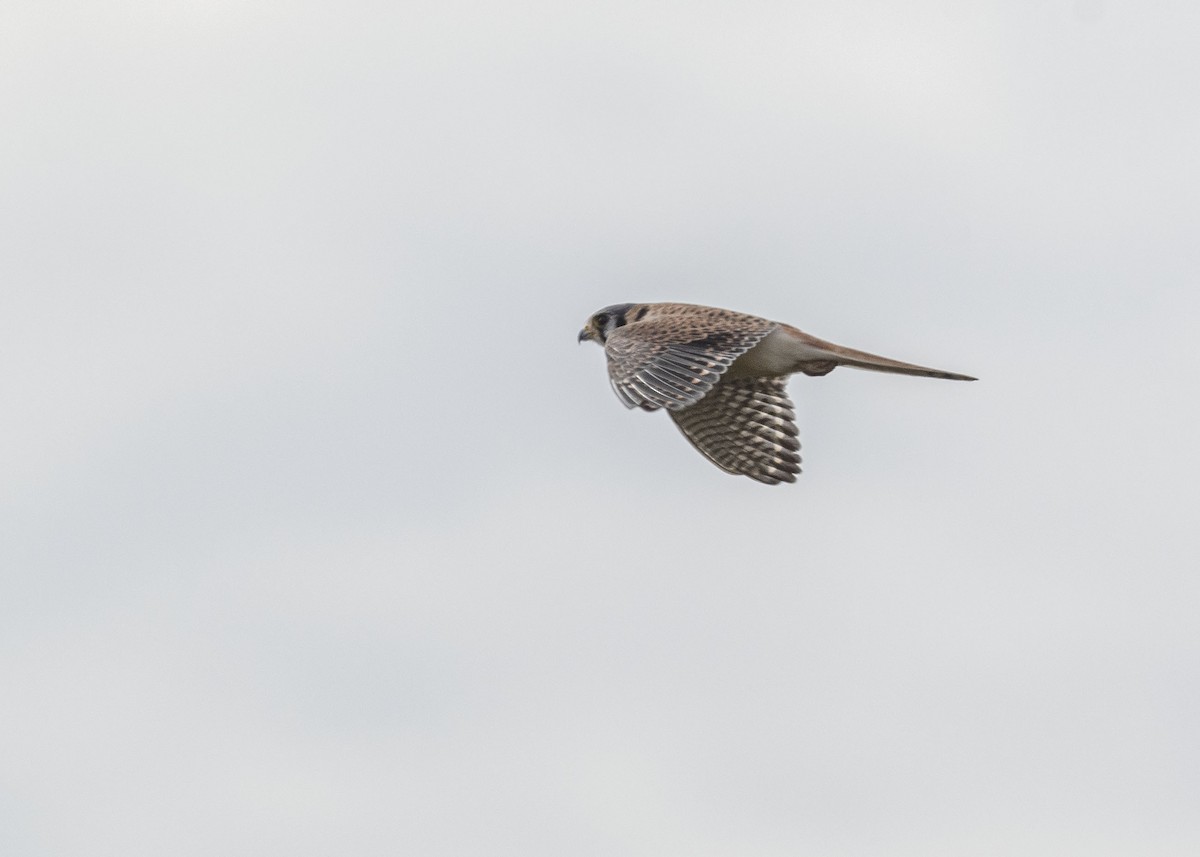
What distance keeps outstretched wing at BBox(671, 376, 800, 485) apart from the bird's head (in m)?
1.09

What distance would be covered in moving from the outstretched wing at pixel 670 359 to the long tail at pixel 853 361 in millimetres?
441

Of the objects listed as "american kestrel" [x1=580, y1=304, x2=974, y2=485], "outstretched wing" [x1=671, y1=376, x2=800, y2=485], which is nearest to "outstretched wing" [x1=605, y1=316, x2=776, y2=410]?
"american kestrel" [x1=580, y1=304, x2=974, y2=485]

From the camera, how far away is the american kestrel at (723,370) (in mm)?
15750

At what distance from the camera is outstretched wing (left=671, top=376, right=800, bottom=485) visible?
1847 cm

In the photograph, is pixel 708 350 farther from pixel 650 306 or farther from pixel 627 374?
pixel 650 306

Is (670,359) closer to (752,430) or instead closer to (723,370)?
(723,370)

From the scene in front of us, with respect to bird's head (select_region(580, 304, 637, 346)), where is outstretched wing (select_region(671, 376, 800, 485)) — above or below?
below

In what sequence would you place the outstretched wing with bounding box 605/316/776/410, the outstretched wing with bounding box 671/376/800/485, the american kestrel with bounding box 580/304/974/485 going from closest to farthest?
the outstretched wing with bounding box 605/316/776/410
the american kestrel with bounding box 580/304/974/485
the outstretched wing with bounding box 671/376/800/485

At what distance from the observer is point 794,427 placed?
18531mm

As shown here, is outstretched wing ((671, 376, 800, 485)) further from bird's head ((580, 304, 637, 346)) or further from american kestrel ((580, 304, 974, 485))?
bird's head ((580, 304, 637, 346))

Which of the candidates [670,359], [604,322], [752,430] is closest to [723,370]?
[670,359]

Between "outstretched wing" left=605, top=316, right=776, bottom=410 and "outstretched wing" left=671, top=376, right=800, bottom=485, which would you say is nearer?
"outstretched wing" left=605, top=316, right=776, bottom=410

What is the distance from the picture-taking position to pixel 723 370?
1595cm

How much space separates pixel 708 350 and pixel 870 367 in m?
1.47
